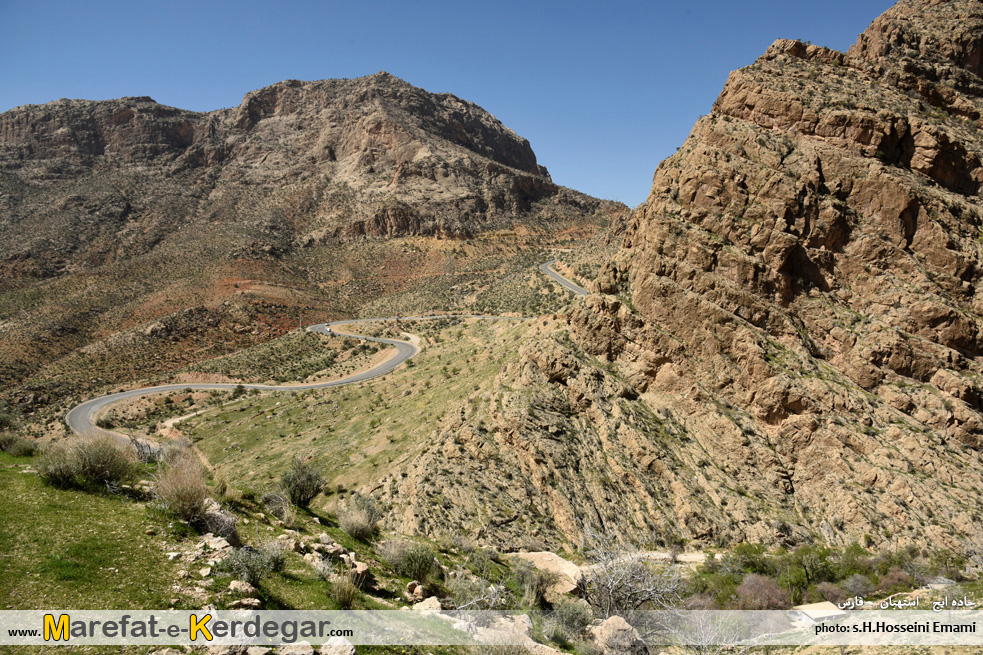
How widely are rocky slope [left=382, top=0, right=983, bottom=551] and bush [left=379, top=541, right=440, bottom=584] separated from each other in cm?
511

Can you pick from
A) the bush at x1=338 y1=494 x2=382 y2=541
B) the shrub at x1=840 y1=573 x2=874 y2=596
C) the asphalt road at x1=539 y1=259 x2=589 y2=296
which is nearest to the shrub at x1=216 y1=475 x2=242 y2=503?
the bush at x1=338 y1=494 x2=382 y2=541

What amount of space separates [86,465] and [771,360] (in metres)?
23.5

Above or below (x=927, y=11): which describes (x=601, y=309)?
below

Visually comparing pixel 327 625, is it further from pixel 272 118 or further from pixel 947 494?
pixel 272 118

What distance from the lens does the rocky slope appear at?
18750 mm

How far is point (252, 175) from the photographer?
132750mm

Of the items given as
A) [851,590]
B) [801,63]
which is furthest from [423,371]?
[801,63]

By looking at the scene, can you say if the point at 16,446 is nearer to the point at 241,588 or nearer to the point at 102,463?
the point at 102,463

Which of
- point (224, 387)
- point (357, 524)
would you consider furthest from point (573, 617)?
point (224, 387)

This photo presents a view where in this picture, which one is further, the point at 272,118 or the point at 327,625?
the point at 272,118

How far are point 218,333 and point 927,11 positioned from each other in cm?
8308

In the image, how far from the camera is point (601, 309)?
78.5 feet

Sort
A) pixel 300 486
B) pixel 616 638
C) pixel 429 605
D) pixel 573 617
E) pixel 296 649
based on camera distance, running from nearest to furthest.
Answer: pixel 296 649, pixel 429 605, pixel 616 638, pixel 573 617, pixel 300 486

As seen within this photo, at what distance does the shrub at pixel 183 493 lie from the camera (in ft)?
32.1
